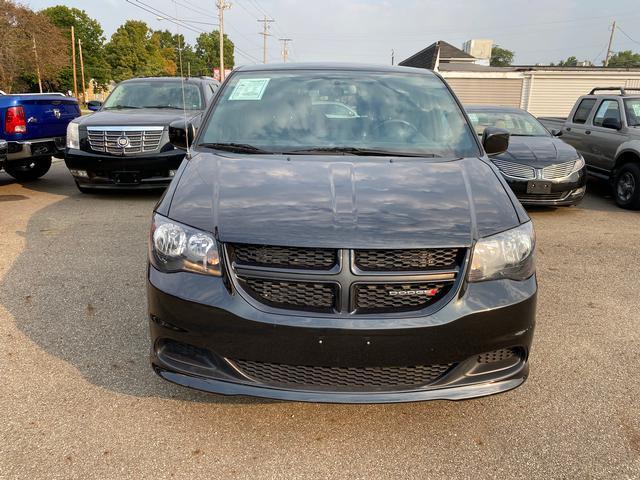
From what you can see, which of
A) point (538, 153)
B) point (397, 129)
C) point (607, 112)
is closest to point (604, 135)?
point (607, 112)

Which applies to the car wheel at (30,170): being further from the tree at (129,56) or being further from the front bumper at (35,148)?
the tree at (129,56)

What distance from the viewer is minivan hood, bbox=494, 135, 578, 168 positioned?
295 inches

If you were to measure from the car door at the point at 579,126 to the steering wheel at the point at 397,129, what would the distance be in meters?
7.34

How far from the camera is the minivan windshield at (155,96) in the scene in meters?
8.64

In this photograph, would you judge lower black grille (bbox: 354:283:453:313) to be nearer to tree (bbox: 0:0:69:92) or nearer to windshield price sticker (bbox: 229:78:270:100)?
windshield price sticker (bbox: 229:78:270:100)

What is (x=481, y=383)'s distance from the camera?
93.6 inches

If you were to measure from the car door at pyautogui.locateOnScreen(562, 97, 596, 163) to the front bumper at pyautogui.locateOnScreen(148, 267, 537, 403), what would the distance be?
329 inches

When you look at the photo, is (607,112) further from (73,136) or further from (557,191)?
(73,136)

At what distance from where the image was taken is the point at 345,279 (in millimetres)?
2225

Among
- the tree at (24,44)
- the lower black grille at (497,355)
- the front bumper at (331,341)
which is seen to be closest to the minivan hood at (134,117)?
the front bumper at (331,341)

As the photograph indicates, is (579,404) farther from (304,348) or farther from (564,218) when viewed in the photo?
(564,218)

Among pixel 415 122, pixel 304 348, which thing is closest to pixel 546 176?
pixel 415 122

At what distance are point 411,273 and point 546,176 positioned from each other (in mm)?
5851

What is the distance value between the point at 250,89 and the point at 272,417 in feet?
7.34
